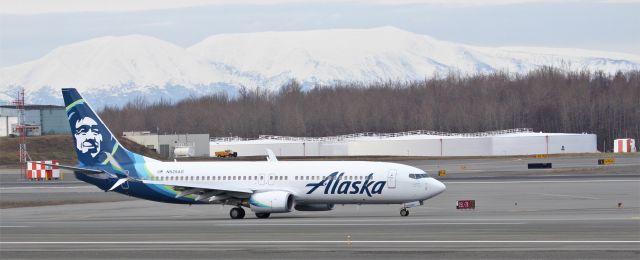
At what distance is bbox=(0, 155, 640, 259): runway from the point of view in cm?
3006

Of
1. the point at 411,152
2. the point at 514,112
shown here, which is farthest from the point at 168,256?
the point at 514,112

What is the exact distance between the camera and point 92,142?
2024 inches

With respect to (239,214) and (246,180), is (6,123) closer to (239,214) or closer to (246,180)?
(246,180)

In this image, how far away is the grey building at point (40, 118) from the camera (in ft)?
526

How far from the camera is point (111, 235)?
37438mm

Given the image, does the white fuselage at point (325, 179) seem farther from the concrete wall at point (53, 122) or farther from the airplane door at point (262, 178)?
the concrete wall at point (53, 122)

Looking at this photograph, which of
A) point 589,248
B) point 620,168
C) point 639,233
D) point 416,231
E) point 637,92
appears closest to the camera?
point 589,248

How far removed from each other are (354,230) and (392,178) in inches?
433

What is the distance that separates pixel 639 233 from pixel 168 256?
14.3 m

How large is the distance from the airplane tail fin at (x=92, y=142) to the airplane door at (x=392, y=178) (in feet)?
38.5

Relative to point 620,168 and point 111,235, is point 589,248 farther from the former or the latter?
point 620,168

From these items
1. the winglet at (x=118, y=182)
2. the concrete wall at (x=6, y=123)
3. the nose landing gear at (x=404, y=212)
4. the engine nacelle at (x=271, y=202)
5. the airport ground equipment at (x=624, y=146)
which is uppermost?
the concrete wall at (x=6, y=123)

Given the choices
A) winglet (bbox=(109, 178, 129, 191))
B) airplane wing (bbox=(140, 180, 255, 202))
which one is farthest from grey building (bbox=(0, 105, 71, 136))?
airplane wing (bbox=(140, 180, 255, 202))

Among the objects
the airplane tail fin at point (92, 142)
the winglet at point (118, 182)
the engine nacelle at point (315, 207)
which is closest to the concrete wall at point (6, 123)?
the airplane tail fin at point (92, 142)
